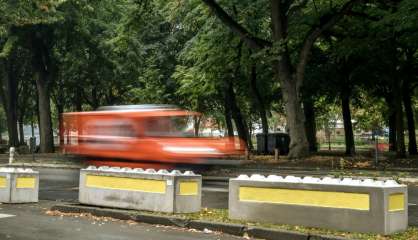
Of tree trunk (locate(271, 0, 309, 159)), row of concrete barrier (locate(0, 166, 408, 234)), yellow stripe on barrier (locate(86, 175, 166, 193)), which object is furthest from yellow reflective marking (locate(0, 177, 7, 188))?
tree trunk (locate(271, 0, 309, 159))

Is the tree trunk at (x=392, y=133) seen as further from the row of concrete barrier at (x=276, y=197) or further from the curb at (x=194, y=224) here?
the curb at (x=194, y=224)

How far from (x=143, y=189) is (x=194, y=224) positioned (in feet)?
5.26

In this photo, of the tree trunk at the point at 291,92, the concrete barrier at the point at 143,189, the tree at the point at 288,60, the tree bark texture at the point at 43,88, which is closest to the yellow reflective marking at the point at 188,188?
the concrete barrier at the point at 143,189

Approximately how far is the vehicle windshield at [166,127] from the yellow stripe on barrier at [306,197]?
342 inches

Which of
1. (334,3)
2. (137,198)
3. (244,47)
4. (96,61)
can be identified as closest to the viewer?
(137,198)

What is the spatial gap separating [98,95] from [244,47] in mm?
24830

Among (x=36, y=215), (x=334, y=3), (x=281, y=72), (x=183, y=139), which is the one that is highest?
(x=334, y=3)

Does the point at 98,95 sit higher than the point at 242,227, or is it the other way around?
the point at 98,95

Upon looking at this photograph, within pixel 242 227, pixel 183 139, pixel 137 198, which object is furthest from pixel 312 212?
pixel 183 139

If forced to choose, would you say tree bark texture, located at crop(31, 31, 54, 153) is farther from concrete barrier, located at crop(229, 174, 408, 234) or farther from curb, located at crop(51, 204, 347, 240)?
concrete barrier, located at crop(229, 174, 408, 234)

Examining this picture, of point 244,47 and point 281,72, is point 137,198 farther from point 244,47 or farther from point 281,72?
point 244,47

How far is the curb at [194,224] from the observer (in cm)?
935

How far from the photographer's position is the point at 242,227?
995cm

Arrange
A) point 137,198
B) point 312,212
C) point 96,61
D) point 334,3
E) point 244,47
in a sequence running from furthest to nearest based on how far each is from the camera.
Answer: point 96,61 → point 244,47 → point 334,3 → point 137,198 → point 312,212
